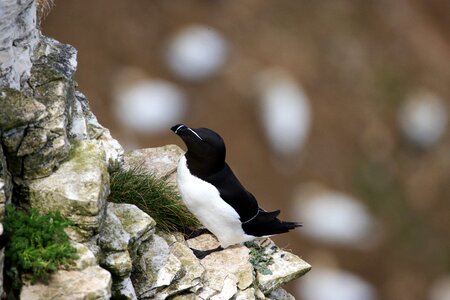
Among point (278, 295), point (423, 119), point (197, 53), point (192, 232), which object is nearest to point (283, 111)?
point (197, 53)

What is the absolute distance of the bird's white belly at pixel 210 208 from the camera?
8.52 meters

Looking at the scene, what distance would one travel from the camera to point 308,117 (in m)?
24.6

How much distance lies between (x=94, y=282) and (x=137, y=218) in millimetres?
1218

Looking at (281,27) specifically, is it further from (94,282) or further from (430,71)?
(94,282)

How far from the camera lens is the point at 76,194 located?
7188mm

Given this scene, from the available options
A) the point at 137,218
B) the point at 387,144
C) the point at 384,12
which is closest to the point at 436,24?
the point at 384,12

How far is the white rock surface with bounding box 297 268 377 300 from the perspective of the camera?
22.7 m

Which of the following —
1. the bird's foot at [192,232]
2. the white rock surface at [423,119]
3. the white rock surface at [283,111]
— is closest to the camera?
the bird's foot at [192,232]

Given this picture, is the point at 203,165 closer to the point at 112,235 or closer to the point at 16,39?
the point at 112,235

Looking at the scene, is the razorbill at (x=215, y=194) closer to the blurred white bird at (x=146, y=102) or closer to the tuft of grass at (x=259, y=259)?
the tuft of grass at (x=259, y=259)

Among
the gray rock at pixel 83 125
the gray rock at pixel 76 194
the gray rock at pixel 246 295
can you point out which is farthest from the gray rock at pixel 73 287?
the gray rock at pixel 246 295

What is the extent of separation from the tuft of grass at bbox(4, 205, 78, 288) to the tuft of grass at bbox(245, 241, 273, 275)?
2.31 metres

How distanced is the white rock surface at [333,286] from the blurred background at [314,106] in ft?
0.13

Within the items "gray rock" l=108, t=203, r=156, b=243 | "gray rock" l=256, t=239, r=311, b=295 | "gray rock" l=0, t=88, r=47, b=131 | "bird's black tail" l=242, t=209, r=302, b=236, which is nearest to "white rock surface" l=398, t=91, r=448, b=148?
"gray rock" l=256, t=239, r=311, b=295
